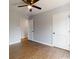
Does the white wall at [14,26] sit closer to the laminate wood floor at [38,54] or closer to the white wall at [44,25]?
the white wall at [44,25]

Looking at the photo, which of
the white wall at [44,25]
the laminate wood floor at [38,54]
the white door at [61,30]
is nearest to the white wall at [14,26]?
the white wall at [44,25]

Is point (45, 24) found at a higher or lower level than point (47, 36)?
higher

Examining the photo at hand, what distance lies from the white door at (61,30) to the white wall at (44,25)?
254mm

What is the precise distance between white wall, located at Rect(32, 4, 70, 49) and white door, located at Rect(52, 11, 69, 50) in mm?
254

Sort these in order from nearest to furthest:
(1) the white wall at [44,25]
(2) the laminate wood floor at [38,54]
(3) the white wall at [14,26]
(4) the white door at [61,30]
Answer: (2) the laminate wood floor at [38,54], (4) the white door at [61,30], (1) the white wall at [44,25], (3) the white wall at [14,26]

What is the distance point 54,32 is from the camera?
222 inches

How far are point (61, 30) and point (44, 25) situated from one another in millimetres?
1448

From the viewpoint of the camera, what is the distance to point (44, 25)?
6.32 m

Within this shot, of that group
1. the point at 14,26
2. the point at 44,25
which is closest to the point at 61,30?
the point at 44,25

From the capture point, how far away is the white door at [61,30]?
496 cm

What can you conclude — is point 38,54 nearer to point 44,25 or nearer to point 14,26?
point 44,25
